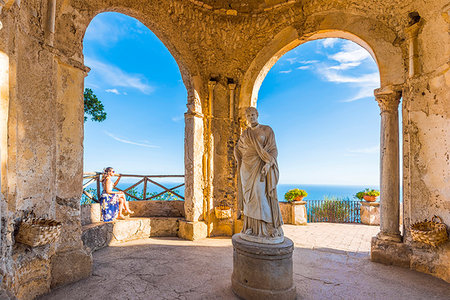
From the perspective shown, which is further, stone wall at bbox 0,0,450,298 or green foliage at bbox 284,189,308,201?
green foliage at bbox 284,189,308,201

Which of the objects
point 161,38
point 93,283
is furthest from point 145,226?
point 161,38

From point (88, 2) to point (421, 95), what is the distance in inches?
233

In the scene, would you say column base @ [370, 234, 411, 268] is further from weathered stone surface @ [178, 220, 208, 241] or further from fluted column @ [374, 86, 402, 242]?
weathered stone surface @ [178, 220, 208, 241]

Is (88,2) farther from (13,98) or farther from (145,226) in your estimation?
(145,226)

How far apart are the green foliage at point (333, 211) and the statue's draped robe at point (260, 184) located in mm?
6306

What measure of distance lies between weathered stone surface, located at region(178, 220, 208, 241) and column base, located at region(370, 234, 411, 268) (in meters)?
3.67

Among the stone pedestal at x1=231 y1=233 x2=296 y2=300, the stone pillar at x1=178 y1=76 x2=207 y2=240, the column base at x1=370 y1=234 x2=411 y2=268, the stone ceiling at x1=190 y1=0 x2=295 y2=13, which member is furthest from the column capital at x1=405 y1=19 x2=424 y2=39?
the stone pillar at x1=178 y1=76 x2=207 y2=240

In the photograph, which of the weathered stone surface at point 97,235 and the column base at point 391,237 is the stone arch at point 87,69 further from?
the column base at point 391,237

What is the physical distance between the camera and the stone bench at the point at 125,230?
5138 millimetres

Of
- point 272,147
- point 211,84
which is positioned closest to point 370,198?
point 211,84

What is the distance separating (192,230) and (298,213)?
3779 millimetres

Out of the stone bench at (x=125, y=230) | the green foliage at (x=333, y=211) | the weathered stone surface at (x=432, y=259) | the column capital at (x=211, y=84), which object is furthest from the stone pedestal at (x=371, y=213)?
the column capital at (x=211, y=84)

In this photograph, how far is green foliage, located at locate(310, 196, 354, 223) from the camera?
8867 millimetres

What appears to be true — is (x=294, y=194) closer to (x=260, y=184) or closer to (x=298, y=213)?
(x=298, y=213)
